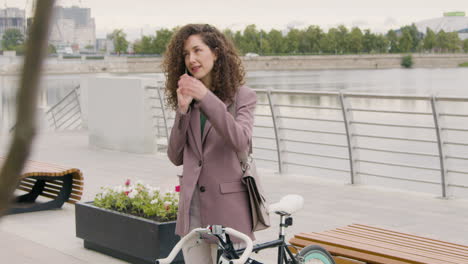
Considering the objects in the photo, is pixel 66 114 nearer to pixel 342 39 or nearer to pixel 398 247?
pixel 398 247

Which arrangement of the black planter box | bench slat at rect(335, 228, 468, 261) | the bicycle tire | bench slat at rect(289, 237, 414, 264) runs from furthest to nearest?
1. the black planter box
2. bench slat at rect(335, 228, 468, 261)
3. bench slat at rect(289, 237, 414, 264)
4. the bicycle tire

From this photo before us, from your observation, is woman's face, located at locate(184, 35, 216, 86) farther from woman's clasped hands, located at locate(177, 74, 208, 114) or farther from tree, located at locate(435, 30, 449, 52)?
tree, located at locate(435, 30, 449, 52)

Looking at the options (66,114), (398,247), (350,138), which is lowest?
(66,114)

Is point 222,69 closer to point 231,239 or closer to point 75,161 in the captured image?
point 231,239

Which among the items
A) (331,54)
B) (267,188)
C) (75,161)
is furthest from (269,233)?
(331,54)

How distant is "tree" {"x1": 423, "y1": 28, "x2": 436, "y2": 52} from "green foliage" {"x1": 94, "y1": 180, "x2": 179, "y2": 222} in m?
157

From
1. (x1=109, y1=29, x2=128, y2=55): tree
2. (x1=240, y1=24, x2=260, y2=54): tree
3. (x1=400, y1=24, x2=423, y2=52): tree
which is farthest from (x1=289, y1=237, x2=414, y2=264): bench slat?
(x1=400, y1=24, x2=423, y2=52): tree

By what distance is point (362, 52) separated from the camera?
6363 inches

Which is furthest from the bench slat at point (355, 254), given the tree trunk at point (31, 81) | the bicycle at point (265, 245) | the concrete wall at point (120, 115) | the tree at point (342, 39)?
the tree at point (342, 39)

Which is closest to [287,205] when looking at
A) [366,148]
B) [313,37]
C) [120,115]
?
[366,148]

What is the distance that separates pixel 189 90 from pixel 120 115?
10.6 metres

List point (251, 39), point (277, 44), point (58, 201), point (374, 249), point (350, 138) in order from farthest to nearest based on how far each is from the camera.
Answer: point (277, 44)
point (251, 39)
point (350, 138)
point (58, 201)
point (374, 249)

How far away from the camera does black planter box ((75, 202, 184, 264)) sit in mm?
5258

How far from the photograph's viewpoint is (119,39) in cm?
13975
